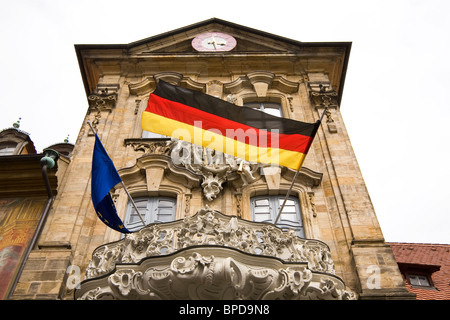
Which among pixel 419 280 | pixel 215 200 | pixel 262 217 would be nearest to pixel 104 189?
pixel 215 200

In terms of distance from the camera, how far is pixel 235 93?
1531 cm

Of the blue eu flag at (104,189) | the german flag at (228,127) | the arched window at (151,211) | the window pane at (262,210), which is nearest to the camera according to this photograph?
the blue eu flag at (104,189)

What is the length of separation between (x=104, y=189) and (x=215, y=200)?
289 cm

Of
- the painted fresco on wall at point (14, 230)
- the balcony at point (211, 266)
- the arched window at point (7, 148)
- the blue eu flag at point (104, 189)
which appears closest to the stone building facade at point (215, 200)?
the balcony at point (211, 266)

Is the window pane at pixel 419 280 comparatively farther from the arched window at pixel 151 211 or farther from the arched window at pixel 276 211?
the arched window at pixel 151 211

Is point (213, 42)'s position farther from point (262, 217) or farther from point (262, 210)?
point (262, 217)

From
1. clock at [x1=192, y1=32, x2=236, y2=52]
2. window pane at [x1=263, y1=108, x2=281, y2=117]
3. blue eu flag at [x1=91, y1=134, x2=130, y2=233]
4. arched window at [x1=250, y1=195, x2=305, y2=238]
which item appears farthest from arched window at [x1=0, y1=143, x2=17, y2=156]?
arched window at [x1=250, y1=195, x2=305, y2=238]

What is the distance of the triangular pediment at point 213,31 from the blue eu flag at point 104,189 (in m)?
8.01

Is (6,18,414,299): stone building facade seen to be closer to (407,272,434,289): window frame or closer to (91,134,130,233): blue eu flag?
(91,134,130,233): blue eu flag

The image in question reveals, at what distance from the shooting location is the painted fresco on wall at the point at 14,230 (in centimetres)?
927

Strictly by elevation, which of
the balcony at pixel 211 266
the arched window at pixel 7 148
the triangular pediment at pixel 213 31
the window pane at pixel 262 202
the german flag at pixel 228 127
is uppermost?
the triangular pediment at pixel 213 31

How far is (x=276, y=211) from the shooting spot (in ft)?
35.8

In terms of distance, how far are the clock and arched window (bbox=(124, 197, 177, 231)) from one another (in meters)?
7.91

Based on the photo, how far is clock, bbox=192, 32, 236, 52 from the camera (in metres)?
17.3
